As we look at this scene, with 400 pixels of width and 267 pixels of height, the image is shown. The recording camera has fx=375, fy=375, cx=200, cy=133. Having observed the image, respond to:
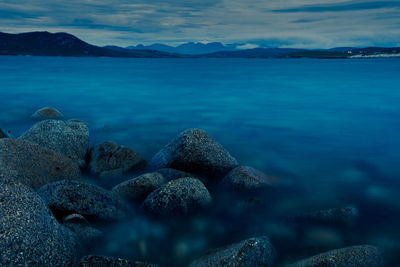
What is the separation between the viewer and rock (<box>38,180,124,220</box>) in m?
6.90

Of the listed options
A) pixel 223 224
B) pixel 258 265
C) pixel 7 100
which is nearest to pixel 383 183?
pixel 223 224

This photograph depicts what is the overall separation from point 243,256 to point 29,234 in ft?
10.0

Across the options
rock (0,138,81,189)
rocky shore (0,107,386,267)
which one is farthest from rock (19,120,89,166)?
rock (0,138,81,189)

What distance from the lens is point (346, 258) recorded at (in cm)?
580

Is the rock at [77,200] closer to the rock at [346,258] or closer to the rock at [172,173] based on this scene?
the rock at [172,173]

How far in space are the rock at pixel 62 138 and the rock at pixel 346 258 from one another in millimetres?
7115

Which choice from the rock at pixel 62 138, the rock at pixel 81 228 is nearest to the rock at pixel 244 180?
the rock at pixel 81 228

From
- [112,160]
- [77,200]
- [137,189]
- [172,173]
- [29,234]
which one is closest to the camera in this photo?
[29,234]

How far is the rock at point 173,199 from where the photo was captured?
7867 mm

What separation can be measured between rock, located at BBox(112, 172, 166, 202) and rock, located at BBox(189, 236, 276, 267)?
104 inches

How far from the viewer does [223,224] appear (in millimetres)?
8125

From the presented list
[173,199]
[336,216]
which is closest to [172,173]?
[173,199]

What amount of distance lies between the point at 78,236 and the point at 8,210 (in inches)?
64.0

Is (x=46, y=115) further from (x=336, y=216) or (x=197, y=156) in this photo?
(x=336, y=216)
